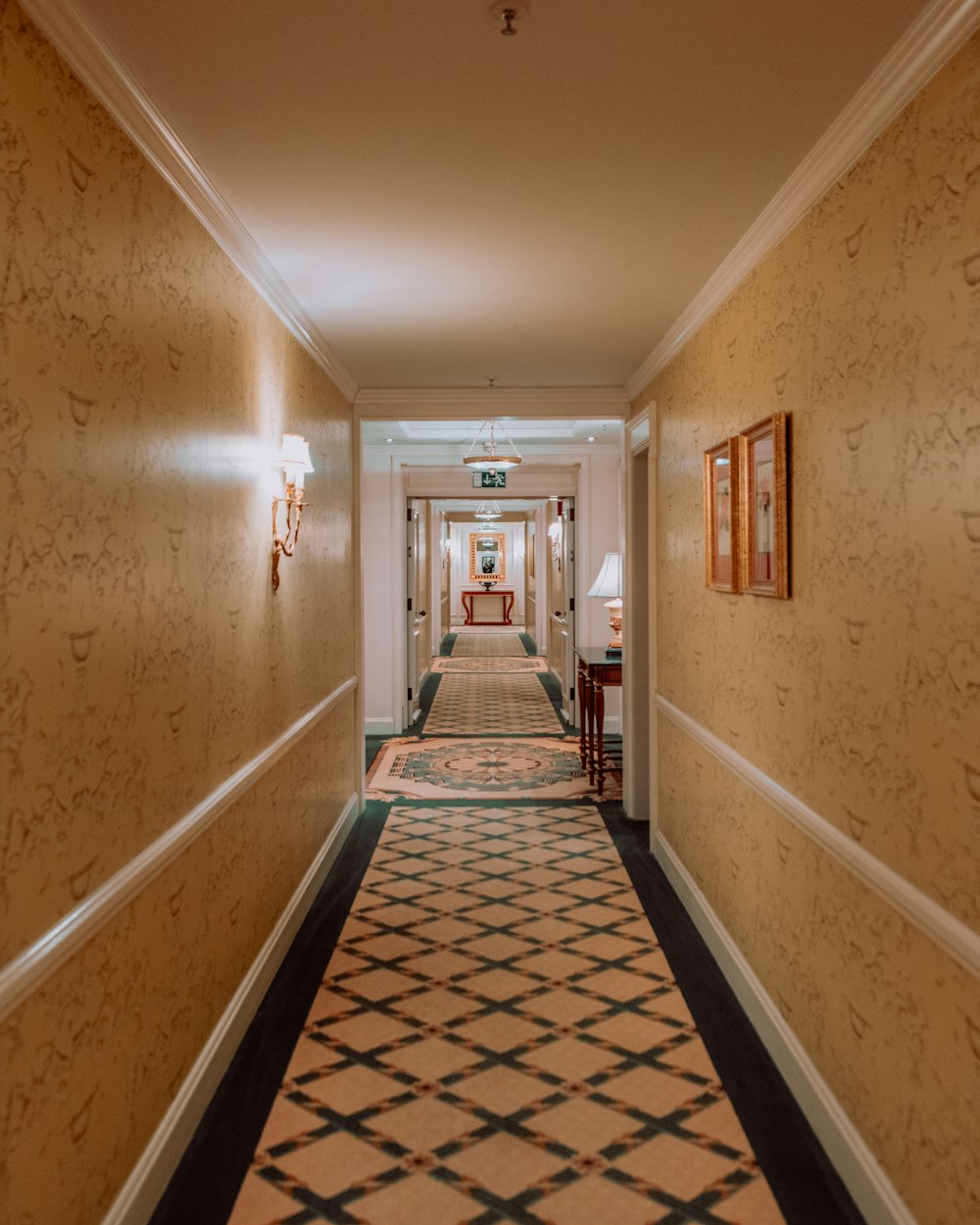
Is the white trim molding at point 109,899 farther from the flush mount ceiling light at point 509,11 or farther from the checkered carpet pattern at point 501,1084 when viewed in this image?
the flush mount ceiling light at point 509,11

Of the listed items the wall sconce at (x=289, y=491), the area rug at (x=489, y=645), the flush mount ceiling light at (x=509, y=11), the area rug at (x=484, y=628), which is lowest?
the area rug at (x=489, y=645)

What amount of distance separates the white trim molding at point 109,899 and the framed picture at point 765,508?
66.8 inches

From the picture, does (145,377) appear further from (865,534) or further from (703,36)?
(865,534)

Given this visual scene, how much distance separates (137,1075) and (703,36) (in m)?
2.42

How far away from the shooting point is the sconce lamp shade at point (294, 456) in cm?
353

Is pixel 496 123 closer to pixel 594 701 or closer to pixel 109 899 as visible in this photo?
pixel 109 899

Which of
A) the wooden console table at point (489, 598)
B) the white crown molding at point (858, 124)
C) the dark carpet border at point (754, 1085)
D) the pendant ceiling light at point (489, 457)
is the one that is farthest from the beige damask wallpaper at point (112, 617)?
the wooden console table at point (489, 598)

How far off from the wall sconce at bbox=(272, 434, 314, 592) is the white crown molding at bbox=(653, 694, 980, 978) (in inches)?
69.1

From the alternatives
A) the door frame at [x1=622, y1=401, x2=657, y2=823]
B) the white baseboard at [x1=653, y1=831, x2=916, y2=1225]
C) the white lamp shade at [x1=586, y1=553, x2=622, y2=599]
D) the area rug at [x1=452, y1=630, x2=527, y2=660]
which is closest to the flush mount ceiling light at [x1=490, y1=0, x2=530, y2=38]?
the white baseboard at [x1=653, y1=831, x2=916, y2=1225]

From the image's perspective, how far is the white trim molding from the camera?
156 cm

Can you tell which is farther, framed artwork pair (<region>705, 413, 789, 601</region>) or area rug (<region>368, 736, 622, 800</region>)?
area rug (<region>368, 736, 622, 800</region>)

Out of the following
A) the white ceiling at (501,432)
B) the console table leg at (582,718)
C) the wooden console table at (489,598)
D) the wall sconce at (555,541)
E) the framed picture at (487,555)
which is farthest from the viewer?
the framed picture at (487,555)

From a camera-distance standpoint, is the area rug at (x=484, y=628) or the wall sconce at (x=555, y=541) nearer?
the wall sconce at (x=555, y=541)

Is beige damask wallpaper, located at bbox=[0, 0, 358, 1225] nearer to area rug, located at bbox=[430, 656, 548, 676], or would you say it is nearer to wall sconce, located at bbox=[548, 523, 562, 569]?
wall sconce, located at bbox=[548, 523, 562, 569]
